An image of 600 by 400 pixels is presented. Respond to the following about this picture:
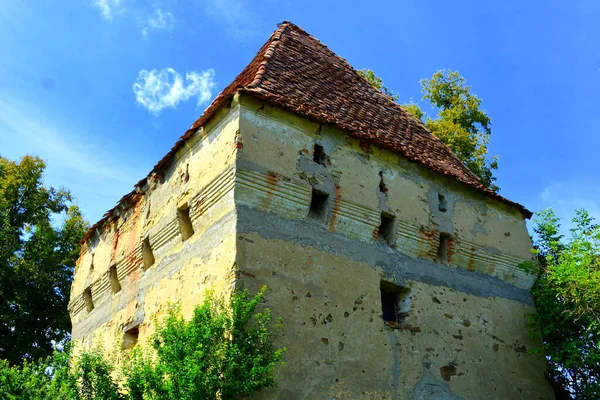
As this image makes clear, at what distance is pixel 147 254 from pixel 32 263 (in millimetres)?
9780

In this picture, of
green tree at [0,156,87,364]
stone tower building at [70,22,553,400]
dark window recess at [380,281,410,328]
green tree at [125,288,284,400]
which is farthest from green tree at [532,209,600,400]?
green tree at [0,156,87,364]

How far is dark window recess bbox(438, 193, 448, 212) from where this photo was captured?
10344 mm

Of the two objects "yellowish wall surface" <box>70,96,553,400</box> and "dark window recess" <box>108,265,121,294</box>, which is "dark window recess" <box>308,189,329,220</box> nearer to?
"yellowish wall surface" <box>70,96,553,400</box>

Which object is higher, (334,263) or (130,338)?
(334,263)

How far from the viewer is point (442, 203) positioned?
10.4 m

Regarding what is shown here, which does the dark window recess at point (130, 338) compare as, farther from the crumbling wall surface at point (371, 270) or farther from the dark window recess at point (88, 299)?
the crumbling wall surface at point (371, 270)

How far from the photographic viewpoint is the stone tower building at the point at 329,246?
7785mm

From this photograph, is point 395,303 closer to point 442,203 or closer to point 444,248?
point 444,248

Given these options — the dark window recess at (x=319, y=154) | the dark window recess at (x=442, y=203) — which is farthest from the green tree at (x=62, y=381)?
the dark window recess at (x=442, y=203)

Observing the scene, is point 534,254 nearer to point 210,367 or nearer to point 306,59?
point 306,59

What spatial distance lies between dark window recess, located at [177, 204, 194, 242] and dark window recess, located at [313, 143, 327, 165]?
7.02ft

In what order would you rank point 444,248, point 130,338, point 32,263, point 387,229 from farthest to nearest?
1. point 32,263
2. point 444,248
3. point 130,338
4. point 387,229

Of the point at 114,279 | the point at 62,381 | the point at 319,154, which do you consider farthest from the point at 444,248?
the point at 62,381

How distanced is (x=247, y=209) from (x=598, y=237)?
19.4 ft
